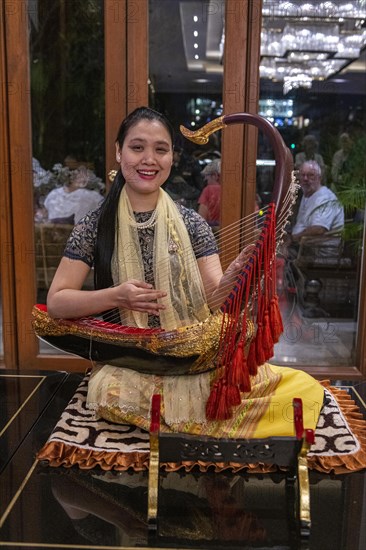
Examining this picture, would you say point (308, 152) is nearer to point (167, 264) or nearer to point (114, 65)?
point (114, 65)

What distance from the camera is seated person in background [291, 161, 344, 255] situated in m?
2.54

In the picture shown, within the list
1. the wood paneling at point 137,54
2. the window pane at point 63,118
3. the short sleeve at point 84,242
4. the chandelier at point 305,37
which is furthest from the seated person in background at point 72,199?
the chandelier at point 305,37

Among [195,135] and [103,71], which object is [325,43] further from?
[195,135]

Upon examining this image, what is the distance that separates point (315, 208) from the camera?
8.44 feet

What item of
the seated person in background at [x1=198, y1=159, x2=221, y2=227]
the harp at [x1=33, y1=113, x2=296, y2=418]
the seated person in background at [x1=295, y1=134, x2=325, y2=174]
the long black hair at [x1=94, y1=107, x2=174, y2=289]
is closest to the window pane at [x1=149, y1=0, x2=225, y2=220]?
the seated person in background at [x1=198, y1=159, x2=221, y2=227]

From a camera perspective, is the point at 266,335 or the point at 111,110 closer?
the point at 266,335

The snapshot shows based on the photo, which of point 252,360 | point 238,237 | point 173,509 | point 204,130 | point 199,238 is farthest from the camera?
point 238,237

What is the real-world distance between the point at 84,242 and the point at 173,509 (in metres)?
0.84

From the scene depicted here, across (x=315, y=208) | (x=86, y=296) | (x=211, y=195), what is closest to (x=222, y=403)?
(x=86, y=296)

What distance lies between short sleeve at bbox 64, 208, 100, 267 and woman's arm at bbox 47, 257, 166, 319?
2 centimetres

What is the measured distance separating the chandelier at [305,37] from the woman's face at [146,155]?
885 mm

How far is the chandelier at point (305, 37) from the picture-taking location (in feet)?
7.84

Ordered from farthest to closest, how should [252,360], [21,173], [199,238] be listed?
[21,173] < [199,238] < [252,360]

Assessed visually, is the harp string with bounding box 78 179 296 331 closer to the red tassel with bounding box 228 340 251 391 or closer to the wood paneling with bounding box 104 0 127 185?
the red tassel with bounding box 228 340 251 391
